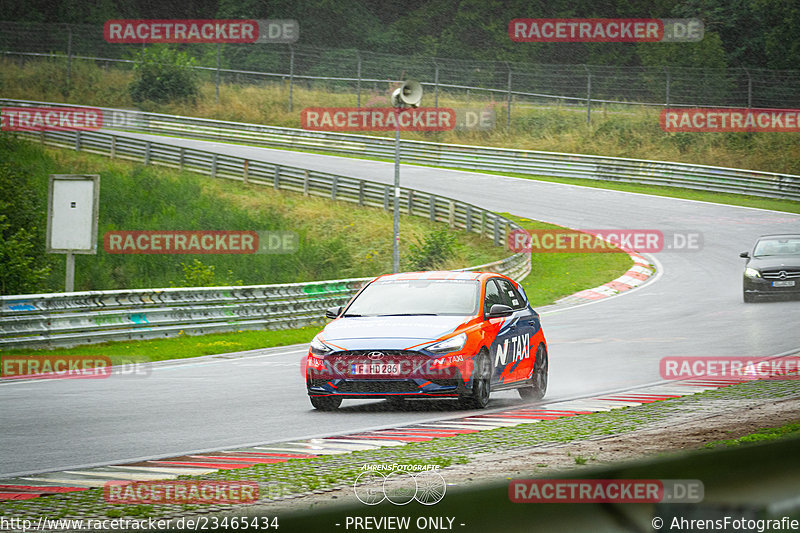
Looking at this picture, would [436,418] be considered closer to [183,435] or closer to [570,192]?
[183,435]

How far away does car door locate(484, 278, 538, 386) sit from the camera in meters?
11.8

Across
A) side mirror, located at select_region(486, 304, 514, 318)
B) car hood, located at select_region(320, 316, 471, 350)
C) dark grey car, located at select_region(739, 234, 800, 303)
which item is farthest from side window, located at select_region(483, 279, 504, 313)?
dark grey car, located at select_region(739, 234, 800, 303)

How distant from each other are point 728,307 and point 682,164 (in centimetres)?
2497

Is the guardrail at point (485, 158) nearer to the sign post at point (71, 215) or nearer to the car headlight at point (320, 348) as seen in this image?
the sign post at point (71, 215)

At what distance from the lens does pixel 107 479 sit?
7.20 m

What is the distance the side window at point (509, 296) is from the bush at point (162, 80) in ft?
176

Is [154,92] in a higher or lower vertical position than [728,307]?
higher

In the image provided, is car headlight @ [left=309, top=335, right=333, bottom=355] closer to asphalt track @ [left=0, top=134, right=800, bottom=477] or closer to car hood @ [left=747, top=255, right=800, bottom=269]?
asphalt track @ [left=0, top=134, right=800, bottom=477]

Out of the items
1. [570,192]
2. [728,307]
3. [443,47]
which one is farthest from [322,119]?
[728,307]

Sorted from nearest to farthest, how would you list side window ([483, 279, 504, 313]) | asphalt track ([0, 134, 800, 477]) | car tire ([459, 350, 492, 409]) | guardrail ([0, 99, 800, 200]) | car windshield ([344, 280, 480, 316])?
1. asphalt track ([0, 134, 800, 477])
2. car tire ([459, 350, 492, 409])
3. car windshield ([344, 280, 480, 316])
4. side window ([483, 279, 504, 313])
5. guardrail ([0, 99, 800, 200])

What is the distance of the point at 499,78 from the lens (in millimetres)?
54344

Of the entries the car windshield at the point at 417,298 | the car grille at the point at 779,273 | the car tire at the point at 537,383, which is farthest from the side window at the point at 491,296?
the car grille at the point at 779,273

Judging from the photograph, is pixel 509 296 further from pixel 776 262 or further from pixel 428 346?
pixel 776 262

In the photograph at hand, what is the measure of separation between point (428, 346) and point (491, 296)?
70.6 inches
